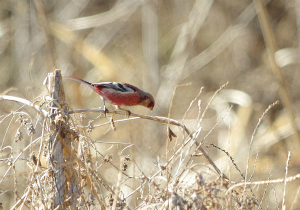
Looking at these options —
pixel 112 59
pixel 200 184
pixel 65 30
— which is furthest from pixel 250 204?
pixel 112 59

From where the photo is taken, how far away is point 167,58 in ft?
37.8

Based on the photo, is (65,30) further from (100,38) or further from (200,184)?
(200,184)

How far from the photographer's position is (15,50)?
36.9ft

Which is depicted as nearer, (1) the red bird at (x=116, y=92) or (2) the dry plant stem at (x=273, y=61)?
(2) the dry plant stem at (x=273, y=61)

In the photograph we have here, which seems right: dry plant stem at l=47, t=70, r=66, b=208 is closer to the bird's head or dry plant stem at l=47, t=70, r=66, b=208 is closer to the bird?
the bird

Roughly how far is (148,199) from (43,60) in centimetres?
889

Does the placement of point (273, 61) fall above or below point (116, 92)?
below

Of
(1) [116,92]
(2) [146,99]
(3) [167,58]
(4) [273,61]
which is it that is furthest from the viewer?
(3) [167,58]

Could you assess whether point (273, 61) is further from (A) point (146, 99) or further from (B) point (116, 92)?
(A) point (146, 99)

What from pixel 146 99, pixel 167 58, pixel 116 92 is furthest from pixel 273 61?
pixel 167 58

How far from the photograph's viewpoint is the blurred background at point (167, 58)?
10.0 metres

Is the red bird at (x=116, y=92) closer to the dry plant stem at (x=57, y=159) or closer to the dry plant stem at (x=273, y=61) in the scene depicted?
the dry plant stem at (x=57, y=159)

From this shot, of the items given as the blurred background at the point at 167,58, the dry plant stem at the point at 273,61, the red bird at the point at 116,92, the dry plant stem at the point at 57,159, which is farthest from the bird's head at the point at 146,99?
the blurred background at the point at 167,58

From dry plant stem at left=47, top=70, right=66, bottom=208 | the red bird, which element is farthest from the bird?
dry plant stem at left=47, top=70, right=66, bottom=208
